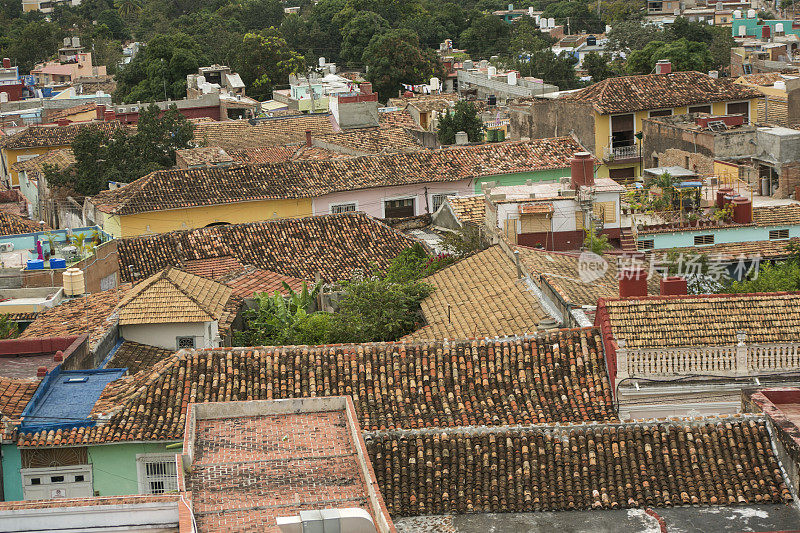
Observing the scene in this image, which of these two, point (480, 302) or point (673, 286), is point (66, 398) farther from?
Result: point (673, 286)

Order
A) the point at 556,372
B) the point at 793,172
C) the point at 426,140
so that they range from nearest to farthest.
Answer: the point at 556,372 → the point at 793,172 → the point at 426,140

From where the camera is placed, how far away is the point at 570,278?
887 inches

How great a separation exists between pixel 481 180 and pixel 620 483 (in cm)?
2583

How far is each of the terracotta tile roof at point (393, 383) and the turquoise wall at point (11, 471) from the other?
1.46 feet

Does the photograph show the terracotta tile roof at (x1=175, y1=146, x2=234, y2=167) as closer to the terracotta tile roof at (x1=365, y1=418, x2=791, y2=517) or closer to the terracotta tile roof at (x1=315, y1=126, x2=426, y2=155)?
the terracotta tile roof at (x1=315, y1=126, x2=426, y2=155)

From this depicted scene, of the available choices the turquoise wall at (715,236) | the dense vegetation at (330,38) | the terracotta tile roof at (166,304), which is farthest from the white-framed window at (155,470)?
the dense vegetation at (330,38)

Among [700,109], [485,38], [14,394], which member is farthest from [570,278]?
[485,38]

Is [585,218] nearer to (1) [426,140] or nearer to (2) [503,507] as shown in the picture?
(2) [503,507]

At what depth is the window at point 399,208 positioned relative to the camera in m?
39.4

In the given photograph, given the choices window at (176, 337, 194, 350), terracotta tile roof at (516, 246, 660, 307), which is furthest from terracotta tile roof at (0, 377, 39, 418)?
terracotta tile roof at (516, 246, 660, 307)

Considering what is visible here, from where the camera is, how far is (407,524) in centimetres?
1405

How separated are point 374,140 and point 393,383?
2779cm

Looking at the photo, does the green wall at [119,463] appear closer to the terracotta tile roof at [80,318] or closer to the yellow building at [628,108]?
the terracotta tile roof at [80,318]

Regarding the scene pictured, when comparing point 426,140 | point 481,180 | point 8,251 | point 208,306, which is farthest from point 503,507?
point 426,140
